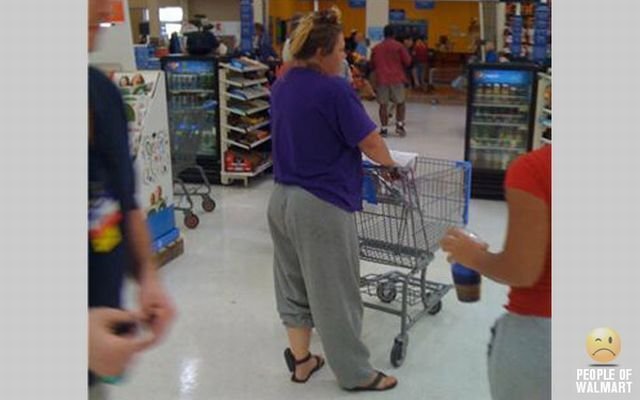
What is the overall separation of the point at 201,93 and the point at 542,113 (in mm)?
3684

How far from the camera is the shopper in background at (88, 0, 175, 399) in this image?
3.86 ft

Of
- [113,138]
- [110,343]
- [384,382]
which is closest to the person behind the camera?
[110,343]

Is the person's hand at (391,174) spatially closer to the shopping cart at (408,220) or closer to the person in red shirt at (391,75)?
the shopping cart at (408,220)

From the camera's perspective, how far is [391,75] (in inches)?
462

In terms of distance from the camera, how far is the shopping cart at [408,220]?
11.8ft

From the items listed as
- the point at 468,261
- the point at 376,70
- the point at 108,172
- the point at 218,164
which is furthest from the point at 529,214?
the point at 376,70

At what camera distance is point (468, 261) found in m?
1.83

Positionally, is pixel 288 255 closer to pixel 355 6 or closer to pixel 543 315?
Result: pixel 543 315

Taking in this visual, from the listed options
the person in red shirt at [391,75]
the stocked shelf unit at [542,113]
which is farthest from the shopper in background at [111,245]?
the person in red shirt at [391,75]

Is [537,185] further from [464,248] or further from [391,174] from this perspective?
[391,174]

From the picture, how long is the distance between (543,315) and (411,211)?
1814mm

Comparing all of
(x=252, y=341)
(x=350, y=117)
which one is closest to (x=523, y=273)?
(x=350, y=117)

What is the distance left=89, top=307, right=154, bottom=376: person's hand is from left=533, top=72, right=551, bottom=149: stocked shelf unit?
6041 millimetres

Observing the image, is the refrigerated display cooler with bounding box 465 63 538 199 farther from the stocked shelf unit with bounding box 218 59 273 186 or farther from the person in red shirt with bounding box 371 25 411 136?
the person in red shirt with bounding box 371 25 411 136
